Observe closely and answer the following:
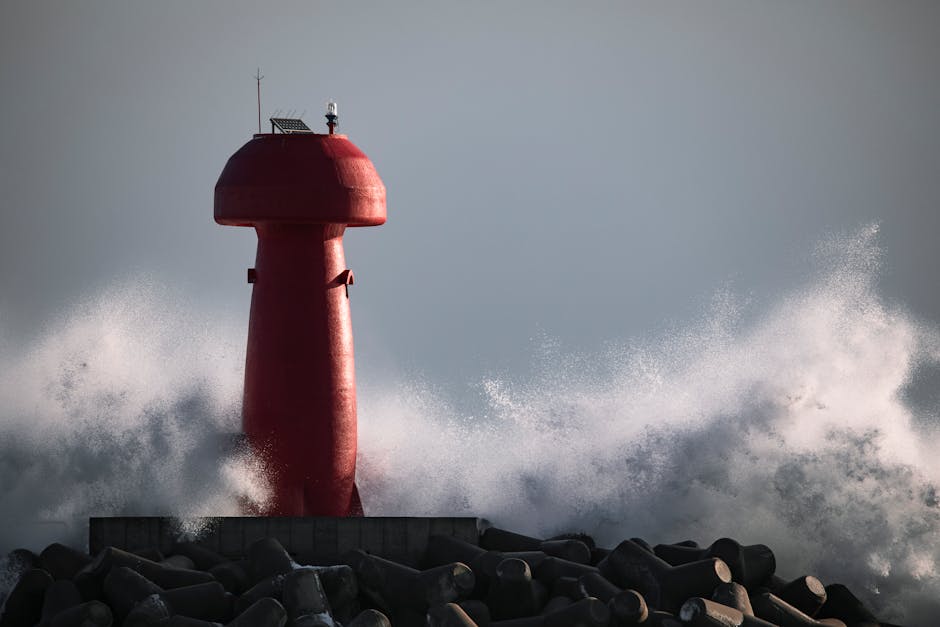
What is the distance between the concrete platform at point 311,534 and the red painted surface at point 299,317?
0.79m

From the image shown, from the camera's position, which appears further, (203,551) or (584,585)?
(203,551)

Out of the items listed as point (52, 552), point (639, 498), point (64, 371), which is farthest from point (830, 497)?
point (64, 371)

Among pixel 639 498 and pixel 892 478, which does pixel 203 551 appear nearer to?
pixel 639 498

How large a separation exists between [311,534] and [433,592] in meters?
2.60

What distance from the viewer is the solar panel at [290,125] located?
625 inches

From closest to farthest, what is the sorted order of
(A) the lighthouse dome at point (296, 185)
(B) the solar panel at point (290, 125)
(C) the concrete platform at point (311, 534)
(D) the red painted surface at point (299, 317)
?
1. (C) the concrete platform at point (311, 534)
2. (A) the lighthouse dome at point (296, 185)
3. (D) the red painted surface at point (299, 317)
4. (B) the solar panel at point (290, 125)

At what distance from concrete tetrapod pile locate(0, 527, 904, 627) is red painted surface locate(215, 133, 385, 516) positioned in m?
1.72

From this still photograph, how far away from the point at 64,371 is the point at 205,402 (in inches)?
86.0

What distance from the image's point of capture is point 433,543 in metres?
14.4

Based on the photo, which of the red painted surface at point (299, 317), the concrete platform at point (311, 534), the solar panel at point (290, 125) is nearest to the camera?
the concrete platform at point (311, 534)

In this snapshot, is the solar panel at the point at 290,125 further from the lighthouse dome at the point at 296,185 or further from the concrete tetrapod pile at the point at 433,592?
the concrete tetrapod pile at the point at 433,592

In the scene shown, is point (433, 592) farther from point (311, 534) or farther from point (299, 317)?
point (299, 317)

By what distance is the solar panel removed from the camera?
1588cm

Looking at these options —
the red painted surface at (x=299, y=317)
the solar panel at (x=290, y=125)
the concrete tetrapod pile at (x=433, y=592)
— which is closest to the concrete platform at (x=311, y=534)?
the concrete tetrapod pile at (x=433, y=592)
